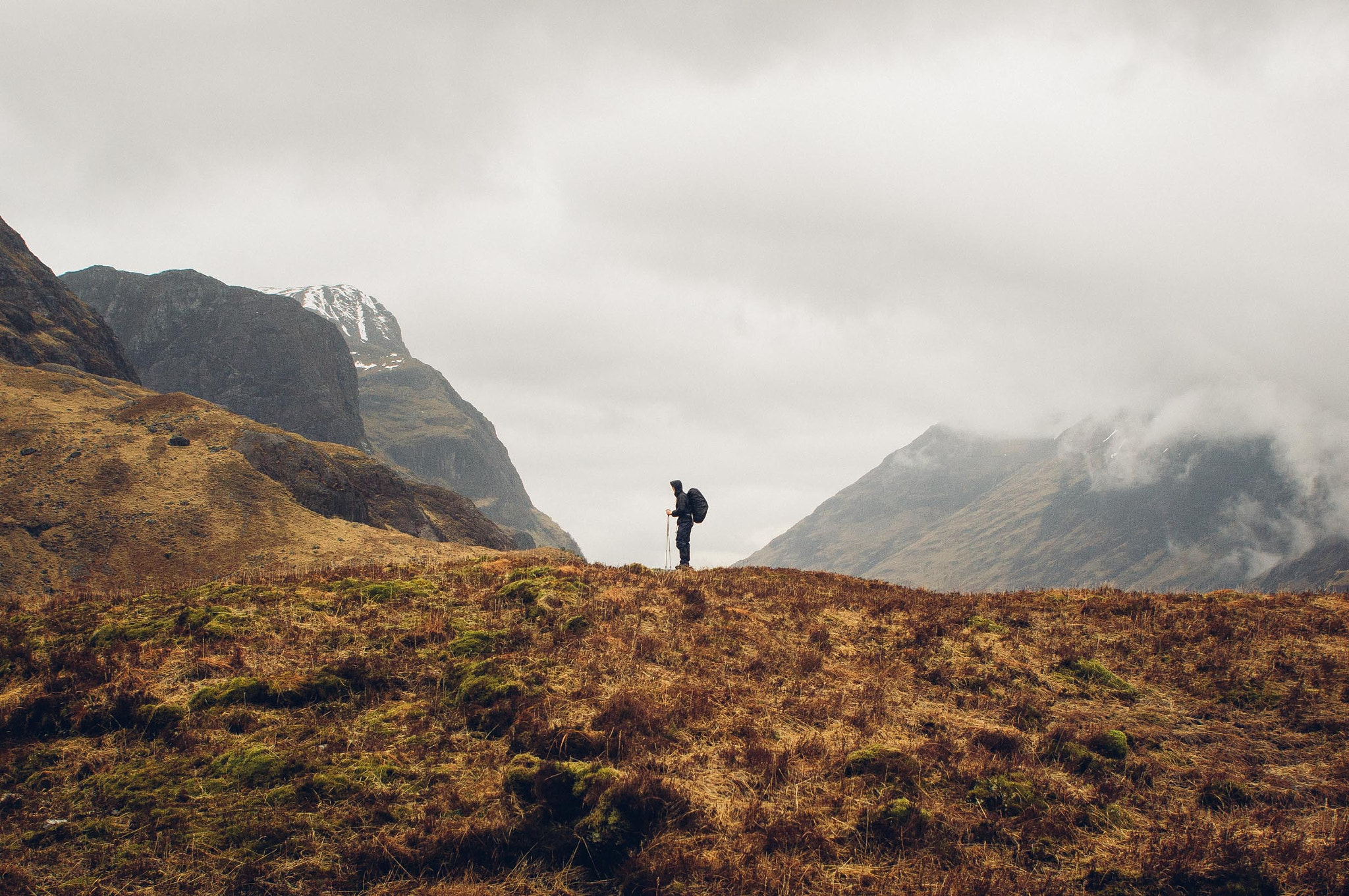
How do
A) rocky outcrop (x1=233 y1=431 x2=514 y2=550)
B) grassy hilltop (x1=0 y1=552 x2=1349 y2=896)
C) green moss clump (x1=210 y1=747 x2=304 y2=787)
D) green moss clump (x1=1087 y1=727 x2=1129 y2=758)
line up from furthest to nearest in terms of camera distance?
rocky outcrop (x1=233 y1=431 x2=514 y2=550) → green moss clump (x1=1087 y1=727 x2=1129 y2=758) → green moss clump (x1=210 y1=747 x2=304 y2=787) → grassy hilltop (x1=0 y1=552 x2=1349 y2=896)

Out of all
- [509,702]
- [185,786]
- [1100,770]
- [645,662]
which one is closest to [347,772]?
[185,786]

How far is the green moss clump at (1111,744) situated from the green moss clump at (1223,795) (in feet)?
3.72

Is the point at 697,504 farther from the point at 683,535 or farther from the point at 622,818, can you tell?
the point at 622,818

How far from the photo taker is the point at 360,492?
89.4 meters

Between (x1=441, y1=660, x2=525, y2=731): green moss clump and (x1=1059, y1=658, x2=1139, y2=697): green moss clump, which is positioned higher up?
(x1=441, y1=660, x2=525, y2=731): green moss clump

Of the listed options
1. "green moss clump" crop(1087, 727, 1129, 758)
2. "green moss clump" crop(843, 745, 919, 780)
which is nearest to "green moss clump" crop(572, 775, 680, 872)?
"green moss clump" crop(843, 745, 919, 780)

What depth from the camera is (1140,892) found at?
8.00 metres

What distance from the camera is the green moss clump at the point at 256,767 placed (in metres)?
9.70

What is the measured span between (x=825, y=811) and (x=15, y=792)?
10559 millimetres

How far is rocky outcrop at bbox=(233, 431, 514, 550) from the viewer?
2936 inches

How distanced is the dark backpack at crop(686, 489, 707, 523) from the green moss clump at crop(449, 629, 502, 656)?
1267 cm

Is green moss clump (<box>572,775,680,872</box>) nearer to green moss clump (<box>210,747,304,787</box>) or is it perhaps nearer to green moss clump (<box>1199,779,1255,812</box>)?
green moss clump (<box>210,747,304,787</box>)

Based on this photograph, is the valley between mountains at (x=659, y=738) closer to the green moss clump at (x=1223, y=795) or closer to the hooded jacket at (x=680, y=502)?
the green moss clump at (x=1223, y=795)

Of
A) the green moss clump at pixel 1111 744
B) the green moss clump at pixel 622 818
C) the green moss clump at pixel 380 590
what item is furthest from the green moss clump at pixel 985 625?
the green moss clump at pixel 380 590
